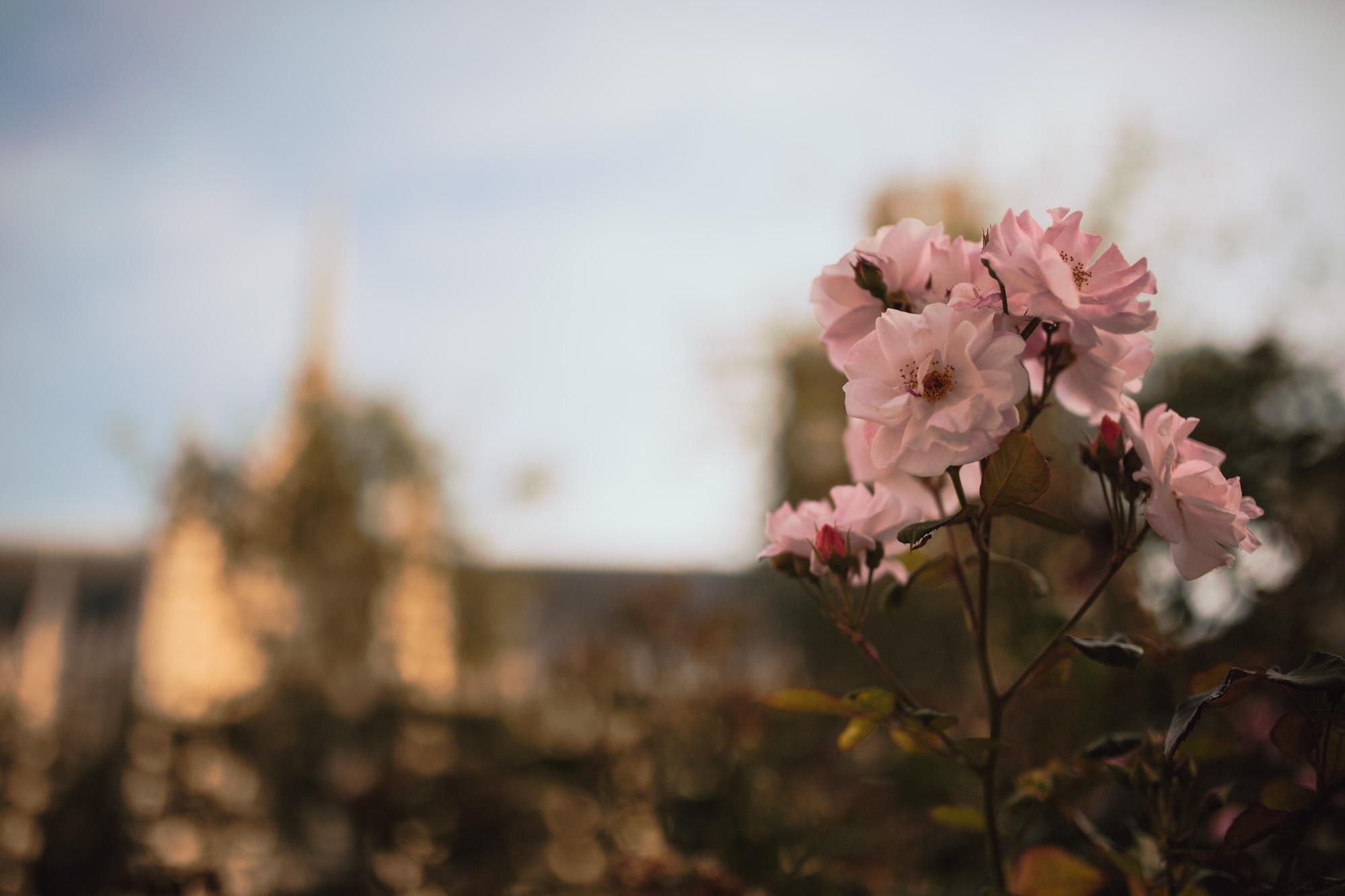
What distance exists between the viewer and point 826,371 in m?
4.10

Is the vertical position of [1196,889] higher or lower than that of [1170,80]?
lower

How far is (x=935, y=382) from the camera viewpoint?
0.52 m

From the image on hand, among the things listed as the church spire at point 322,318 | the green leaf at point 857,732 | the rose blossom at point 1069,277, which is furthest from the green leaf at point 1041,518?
the church spire at point 322,318

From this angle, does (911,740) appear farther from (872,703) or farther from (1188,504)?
(1188,504)

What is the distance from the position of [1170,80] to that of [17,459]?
3899mm

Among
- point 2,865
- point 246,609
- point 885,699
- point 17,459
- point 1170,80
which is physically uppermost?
point 1170,80

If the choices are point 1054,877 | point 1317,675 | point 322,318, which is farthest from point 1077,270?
point 322,318

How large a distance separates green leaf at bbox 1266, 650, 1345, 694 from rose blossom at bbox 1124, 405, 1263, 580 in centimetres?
7

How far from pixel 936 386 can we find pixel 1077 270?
135 mm

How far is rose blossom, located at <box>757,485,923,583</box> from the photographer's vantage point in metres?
0.62

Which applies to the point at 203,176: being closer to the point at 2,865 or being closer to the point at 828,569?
the point at 2,865

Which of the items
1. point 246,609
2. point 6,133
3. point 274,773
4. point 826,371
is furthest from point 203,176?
point 826,371

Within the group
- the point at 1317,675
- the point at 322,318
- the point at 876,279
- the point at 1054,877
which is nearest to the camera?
the point at 1317,675

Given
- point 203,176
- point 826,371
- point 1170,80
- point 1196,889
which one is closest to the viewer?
point 1196,889
